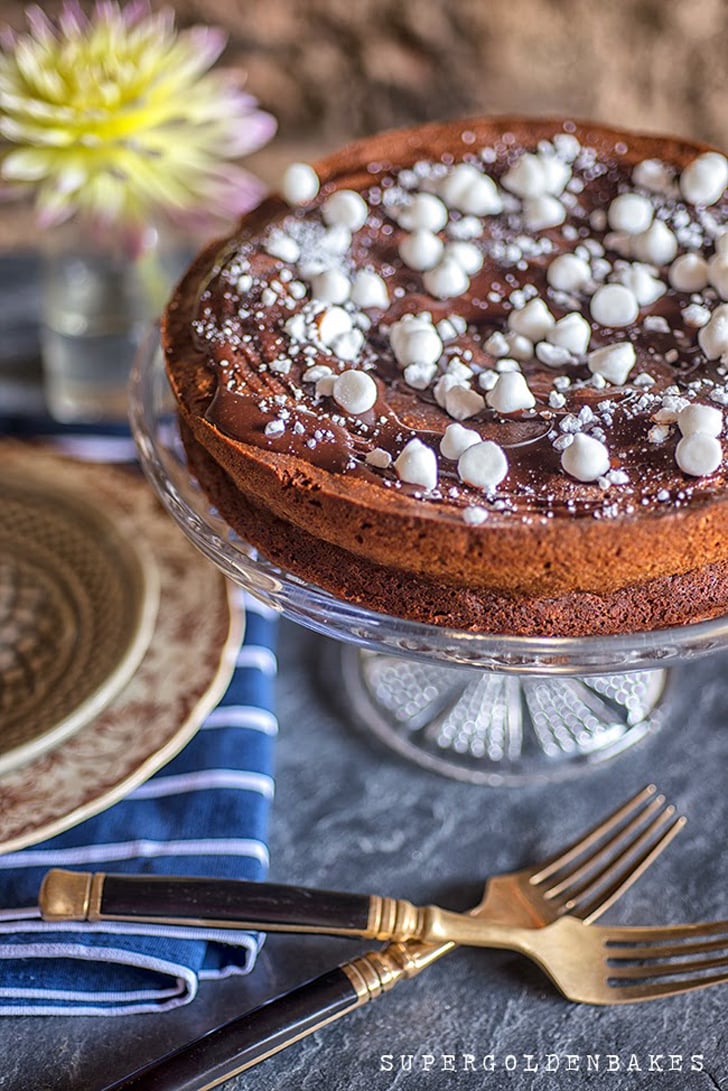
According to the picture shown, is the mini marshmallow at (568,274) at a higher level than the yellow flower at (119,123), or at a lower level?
lower

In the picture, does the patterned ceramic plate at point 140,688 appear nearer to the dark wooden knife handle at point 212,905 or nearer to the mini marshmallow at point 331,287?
the dark wooden knife handle at point 212,905

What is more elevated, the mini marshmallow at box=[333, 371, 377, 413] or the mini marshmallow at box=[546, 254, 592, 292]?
the mini marshmallow at box=[546, 254, 592, 292]

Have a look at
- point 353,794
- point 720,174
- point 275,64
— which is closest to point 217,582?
point 353,794

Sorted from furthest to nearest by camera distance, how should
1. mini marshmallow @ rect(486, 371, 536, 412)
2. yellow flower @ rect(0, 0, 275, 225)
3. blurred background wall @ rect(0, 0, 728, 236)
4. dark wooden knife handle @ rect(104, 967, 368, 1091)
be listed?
blurred background wall @ rect(0, 0, 728, 236) → yellow flower @ rect(0, 0, 275, 225) → mini marshmallow @ rect(486, 371, 536, 412) → dark wooden knife handle @ rect(104, 967, 368, 1091)

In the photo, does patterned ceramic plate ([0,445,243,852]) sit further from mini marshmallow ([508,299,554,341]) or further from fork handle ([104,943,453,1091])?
mini marshmallow ([508,299,554,341])

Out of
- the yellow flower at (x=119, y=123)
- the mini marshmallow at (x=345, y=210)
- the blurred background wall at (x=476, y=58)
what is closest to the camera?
the mini marshmallow at (x=345, y=210)

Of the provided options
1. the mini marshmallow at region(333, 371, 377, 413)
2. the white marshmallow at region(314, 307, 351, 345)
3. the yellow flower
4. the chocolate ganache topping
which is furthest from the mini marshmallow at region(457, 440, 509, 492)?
the yellow flower

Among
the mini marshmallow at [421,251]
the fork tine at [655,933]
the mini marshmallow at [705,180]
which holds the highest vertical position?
the mini marshmallow at [705,180]

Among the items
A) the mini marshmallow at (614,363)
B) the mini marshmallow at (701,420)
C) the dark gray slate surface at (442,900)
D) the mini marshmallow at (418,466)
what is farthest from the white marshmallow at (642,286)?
the dark gray slate surface at (442,900)
